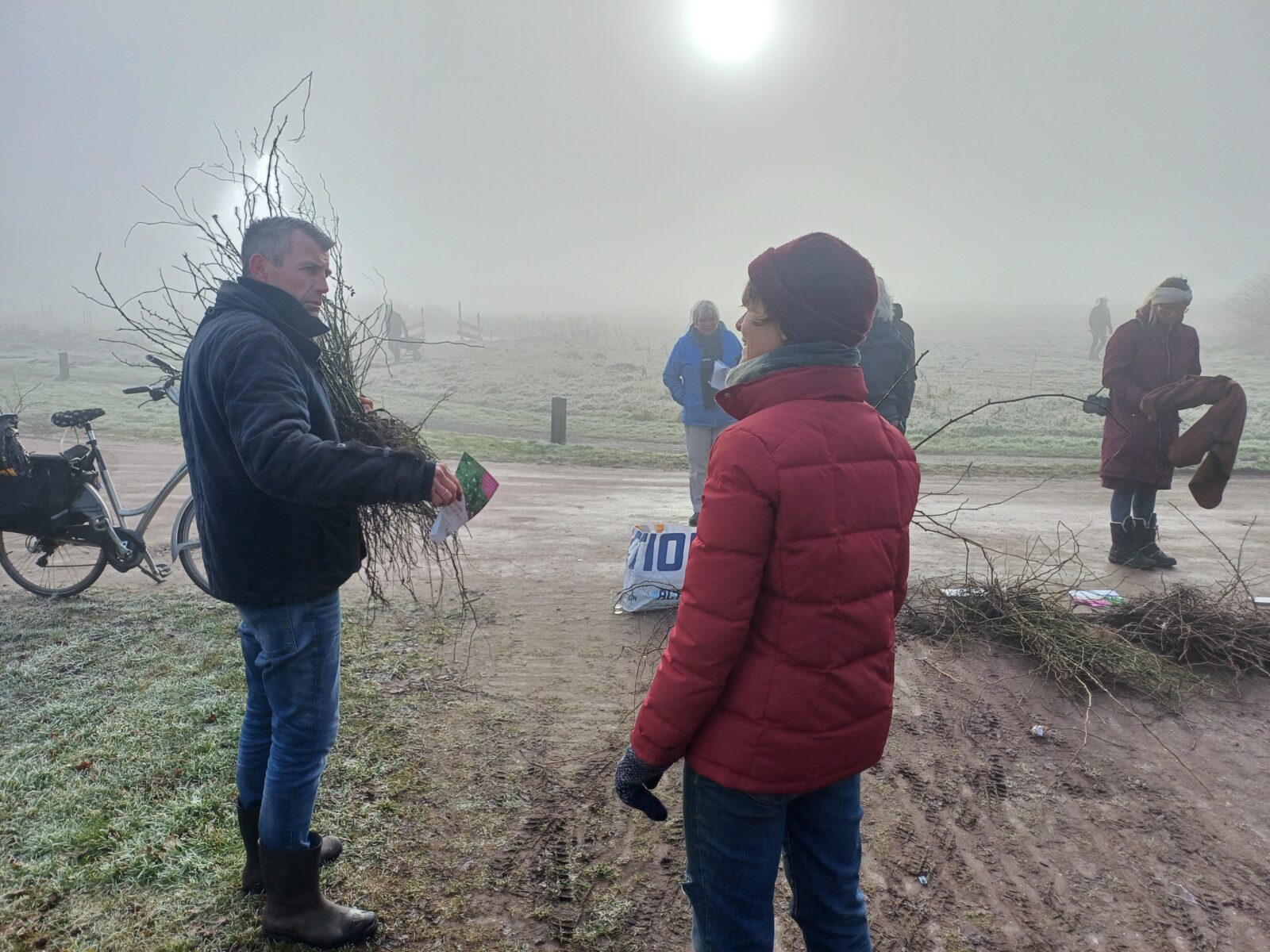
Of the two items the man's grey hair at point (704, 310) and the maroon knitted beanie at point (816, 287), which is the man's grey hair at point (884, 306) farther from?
the maroon knitted beanie at point (816, 287)

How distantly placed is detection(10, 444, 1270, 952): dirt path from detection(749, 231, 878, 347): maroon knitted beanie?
1.94m

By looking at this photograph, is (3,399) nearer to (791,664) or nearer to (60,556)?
(60,556)

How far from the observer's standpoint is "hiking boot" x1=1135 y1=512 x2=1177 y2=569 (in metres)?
6.36

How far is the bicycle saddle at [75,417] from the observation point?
5.16 meters

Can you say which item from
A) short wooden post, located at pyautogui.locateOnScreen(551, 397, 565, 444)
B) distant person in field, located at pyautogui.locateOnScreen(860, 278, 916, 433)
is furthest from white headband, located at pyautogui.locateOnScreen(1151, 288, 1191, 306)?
short wooden post, located at pyautogui.locateOnScreen(551, 397, 565, 444)

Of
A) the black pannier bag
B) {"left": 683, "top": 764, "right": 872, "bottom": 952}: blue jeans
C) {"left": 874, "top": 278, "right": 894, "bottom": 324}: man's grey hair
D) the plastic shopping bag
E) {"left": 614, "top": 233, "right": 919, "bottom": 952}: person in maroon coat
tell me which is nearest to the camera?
{"left": 614, "top": 233, "right": 919, "bottom": 952}: person in maroon coat

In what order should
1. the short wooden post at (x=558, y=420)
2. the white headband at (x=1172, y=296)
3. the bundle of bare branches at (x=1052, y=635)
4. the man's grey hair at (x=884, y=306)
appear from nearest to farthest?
the bundle of bare branches at (x=1052, y=635), the man's grey hair at (x=884, y=306), the white headband at (x=1172, y=296), the short wooden post at (x=558, y=420)

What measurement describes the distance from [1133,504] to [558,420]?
9229 mm

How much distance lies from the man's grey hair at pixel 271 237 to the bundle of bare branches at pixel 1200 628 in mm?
4793

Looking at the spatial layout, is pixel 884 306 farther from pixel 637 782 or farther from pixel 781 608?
pixel 637 782

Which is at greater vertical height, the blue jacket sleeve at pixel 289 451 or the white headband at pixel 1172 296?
the white headband at pixel 1172 296

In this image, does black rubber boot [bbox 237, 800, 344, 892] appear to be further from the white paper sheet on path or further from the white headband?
the white headband

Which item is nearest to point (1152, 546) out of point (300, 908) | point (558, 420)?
point (300, 908)

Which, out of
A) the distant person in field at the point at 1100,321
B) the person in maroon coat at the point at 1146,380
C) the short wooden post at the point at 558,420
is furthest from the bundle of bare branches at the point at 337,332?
the distant person in field at the point at 1100,321
